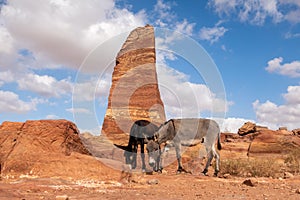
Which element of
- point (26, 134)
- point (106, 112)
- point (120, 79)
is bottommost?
point (26, 134)

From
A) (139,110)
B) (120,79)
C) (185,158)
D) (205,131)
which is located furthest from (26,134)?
(120,79)

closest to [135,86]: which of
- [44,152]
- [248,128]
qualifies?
[248,128]

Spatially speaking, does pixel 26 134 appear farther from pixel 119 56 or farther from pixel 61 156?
pixel 119 56

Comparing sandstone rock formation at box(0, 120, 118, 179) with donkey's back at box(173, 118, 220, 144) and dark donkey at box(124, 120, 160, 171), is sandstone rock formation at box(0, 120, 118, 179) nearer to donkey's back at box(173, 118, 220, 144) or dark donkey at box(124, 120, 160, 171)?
dark donkey at box(124, 120, 160, 171)

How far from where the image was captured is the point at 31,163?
9.07 meters

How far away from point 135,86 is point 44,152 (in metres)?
57.2

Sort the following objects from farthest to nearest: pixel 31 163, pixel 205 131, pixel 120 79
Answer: pixel 120 79, pixel 205 131, pixel 31 163

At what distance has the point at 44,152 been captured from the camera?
9.75 meters

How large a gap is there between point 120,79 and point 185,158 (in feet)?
147

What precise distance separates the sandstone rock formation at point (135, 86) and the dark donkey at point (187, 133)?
134 feet

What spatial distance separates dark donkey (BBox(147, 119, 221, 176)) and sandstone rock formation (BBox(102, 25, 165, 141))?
40704 mm

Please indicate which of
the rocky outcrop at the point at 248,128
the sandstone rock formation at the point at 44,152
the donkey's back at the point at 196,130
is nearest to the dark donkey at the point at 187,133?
the donkey's back at the point at 196,130

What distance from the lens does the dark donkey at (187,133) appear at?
1548cm

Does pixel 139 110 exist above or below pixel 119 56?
below
